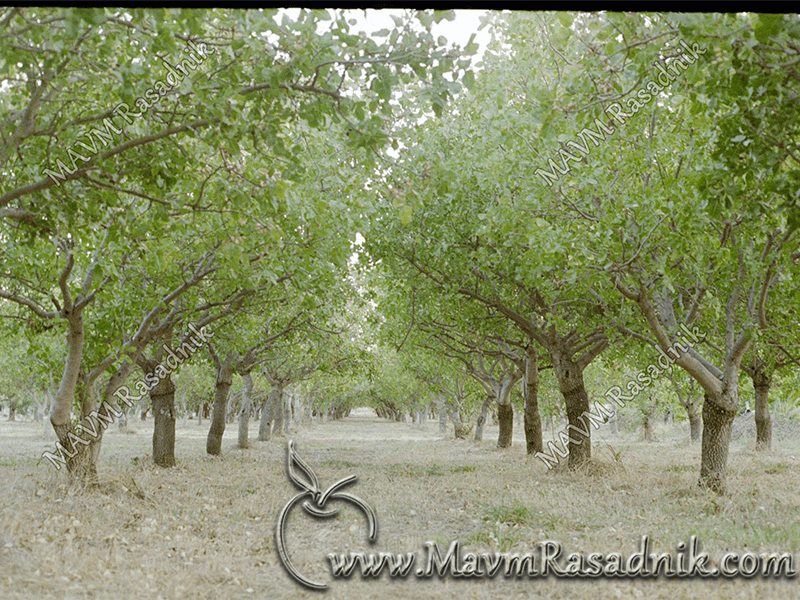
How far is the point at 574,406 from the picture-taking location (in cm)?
1731

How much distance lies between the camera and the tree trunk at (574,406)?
16.9 metres

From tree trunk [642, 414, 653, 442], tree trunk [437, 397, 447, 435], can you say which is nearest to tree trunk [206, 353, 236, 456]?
tree trunk [437, 397, 447, 435]

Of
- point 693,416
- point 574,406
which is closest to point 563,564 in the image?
point 574,406

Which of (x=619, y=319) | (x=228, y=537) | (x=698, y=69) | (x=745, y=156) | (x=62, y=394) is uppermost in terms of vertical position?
(x=698, y=69)

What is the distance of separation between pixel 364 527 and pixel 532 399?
12002 mm

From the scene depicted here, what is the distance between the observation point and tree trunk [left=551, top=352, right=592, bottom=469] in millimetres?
16906

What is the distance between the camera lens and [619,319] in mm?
13141

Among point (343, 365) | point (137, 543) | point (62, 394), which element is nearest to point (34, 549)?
point (137, 543)

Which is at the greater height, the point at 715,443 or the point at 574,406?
the point at 574,406

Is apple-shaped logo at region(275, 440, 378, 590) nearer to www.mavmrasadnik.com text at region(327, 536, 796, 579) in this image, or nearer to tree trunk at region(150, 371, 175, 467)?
→ www.mavmrasadnik.com text at region(327, 536, 796, 579)

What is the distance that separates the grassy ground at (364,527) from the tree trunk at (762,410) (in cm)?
795

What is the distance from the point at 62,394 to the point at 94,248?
2961 mm

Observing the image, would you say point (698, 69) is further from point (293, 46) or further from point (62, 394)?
point (62, 394)

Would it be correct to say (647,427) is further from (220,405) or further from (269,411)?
(220,405)
